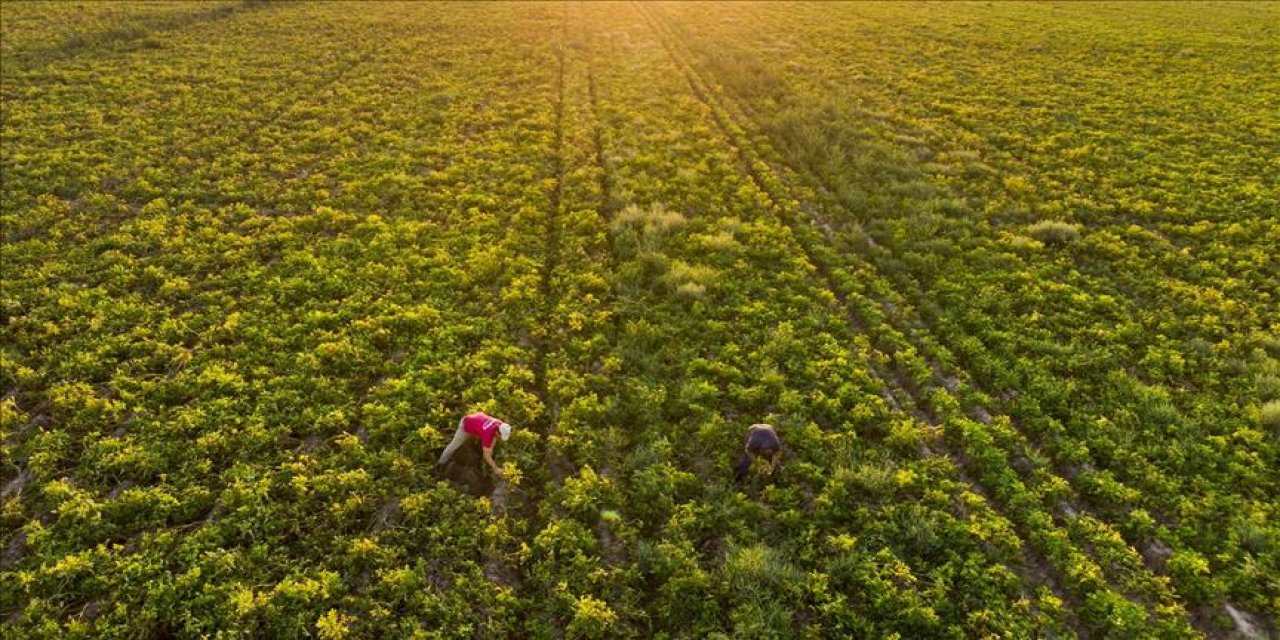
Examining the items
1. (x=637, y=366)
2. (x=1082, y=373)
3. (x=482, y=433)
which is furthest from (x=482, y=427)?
(x=1082, y=373)

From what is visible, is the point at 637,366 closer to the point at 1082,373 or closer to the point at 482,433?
the point at 482,433

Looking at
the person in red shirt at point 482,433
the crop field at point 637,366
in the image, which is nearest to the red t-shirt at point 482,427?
the person in red shirt at point 482,433


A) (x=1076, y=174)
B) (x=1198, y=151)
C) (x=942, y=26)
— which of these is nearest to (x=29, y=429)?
(x=1076, y=174)

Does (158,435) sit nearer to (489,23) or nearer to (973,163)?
(973,163)

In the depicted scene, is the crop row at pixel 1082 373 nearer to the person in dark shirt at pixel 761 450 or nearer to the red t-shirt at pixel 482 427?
the person in dark shirt at pixel 761 450

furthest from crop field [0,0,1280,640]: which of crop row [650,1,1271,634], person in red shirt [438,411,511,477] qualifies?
person in red shirt [438,411,511,477]

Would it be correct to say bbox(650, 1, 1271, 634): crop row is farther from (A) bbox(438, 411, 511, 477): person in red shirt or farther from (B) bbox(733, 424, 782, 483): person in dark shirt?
(A) bbox(438, 411, 511, 477): person in red shirt

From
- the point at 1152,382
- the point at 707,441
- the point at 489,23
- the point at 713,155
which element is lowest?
the point at 707,441
